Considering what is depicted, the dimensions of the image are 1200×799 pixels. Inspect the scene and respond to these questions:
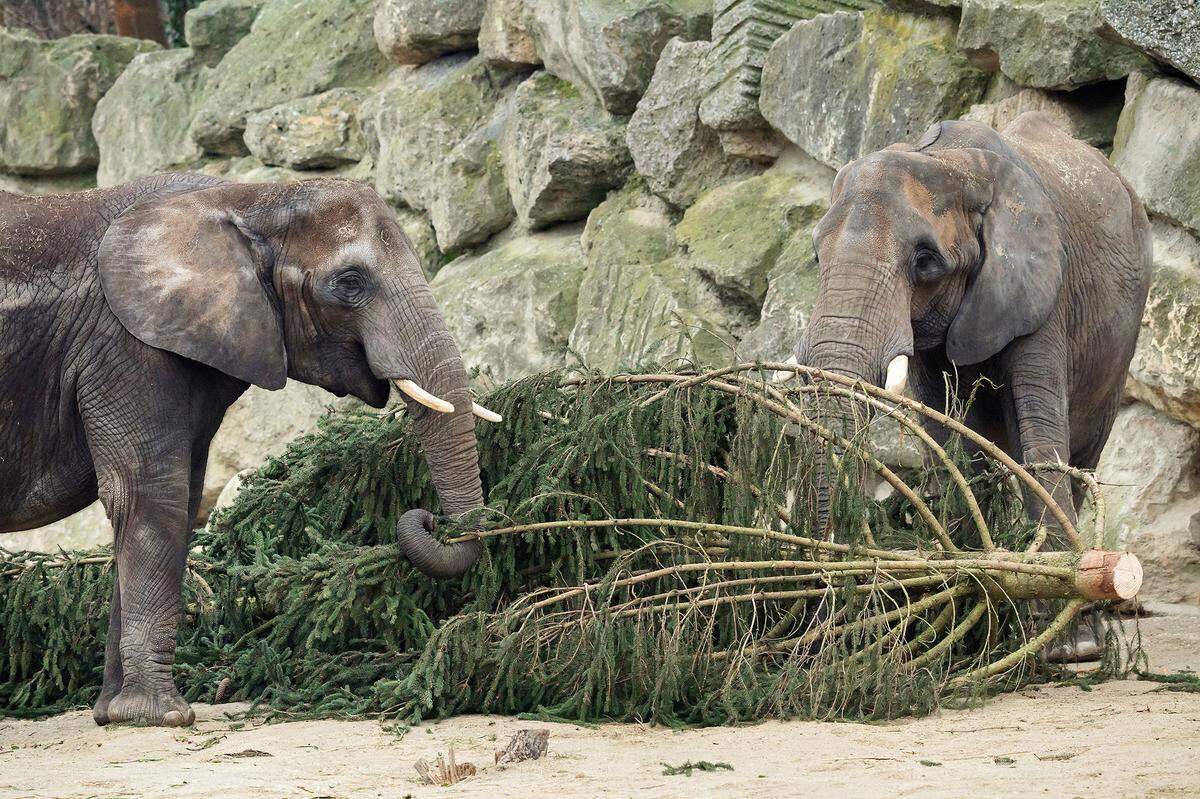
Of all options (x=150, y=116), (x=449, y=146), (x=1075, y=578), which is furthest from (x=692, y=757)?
(x=150, y=116)

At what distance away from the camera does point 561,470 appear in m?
6.09

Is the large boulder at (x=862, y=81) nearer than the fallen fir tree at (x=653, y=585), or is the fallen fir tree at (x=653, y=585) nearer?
the fallen fir tree at (x=653, y=585)

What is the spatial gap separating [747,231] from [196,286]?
4.05 m

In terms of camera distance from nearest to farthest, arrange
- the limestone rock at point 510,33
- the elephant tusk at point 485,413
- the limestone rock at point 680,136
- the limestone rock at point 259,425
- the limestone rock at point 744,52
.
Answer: the elephant tusk at point 485,413, the limestone rock at point 744,52, the limestone rock at point 680,136, the limestone rock at point 510,33, the limestone rock at point 259,425

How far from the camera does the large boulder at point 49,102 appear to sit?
15477 mm

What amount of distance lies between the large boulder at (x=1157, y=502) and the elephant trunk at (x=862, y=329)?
8.37 feet

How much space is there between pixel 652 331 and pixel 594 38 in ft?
6.62

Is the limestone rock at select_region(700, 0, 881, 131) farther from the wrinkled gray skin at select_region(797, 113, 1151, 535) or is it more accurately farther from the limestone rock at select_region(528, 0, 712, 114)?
the wrinkled gray skin at select_region(797, 113, 1151, 535)

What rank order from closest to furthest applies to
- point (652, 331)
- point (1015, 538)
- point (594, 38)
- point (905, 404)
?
1. point (905, 404)
2. point (1015, 538)
3. point (652, 331)
4. point (594, 38)

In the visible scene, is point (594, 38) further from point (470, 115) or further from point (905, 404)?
point (905, 404)

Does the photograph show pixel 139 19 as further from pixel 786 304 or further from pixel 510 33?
pixel 786 304

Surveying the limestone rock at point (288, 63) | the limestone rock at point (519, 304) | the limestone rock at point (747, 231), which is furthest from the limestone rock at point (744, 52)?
the limestone rock at point (288, 63)

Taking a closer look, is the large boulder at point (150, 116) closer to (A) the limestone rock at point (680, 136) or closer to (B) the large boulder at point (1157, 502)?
(A) the limestone rock at point (680, 136)

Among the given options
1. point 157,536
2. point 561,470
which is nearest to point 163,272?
point 157,536
